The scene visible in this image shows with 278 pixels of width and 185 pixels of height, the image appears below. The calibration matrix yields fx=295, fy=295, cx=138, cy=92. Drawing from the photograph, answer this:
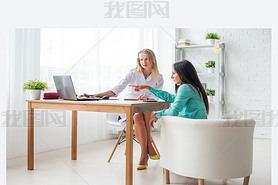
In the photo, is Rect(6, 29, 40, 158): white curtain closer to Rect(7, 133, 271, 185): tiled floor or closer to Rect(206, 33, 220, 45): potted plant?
Rect(7, 133, 271, 185): tiled floor

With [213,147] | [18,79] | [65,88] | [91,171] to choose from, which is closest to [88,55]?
[18,79]

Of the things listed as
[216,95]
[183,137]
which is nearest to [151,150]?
[183,137]

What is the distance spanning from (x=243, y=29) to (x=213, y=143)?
309 cm

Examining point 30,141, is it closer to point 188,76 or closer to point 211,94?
point 188,76

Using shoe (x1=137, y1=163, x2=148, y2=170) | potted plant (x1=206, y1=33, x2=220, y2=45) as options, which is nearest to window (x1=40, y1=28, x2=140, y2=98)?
potted plant (x1=206, y1=33, x2=220, y2=45)

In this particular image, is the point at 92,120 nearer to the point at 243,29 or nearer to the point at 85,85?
the point at 85,85

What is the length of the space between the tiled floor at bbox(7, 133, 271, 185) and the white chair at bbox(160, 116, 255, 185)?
371 millimetres

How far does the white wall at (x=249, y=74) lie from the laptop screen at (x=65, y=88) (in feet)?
9.08

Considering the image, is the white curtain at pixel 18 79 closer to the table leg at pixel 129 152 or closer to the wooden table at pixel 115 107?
the wooden table at pixel 115 107

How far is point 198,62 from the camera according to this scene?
15.8 feet

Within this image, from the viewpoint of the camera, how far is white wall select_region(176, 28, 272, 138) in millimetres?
4309

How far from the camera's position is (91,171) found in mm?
2527

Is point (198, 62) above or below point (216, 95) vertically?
above

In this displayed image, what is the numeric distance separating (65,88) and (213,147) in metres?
1.26
